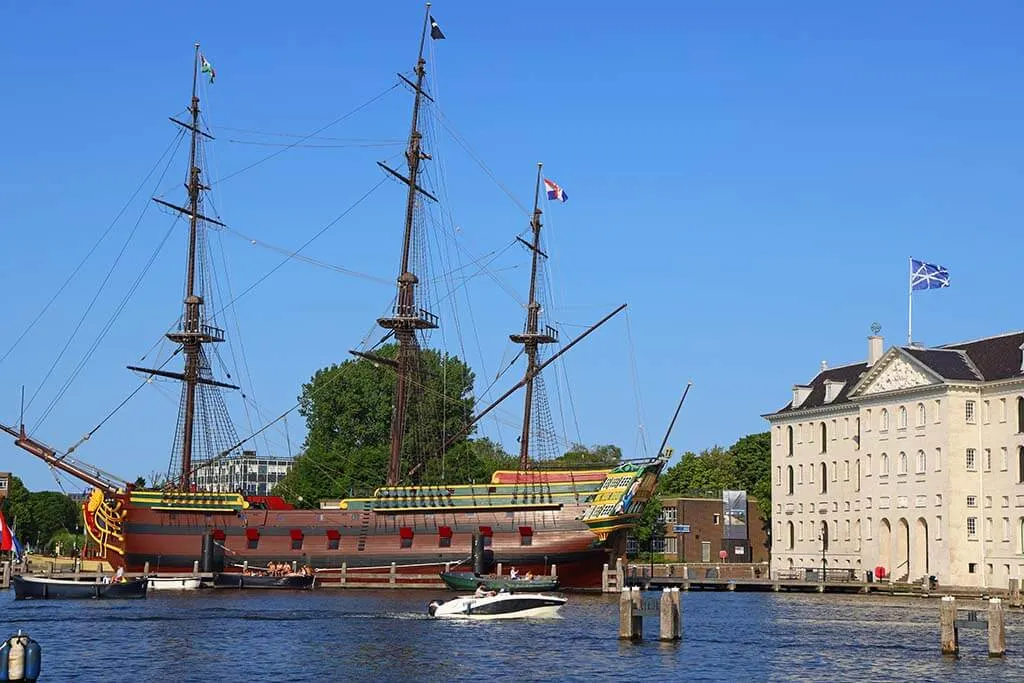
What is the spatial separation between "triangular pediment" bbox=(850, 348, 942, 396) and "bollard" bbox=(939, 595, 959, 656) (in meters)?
47.0

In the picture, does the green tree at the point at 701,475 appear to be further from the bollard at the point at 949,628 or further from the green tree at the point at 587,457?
the bollard at the point at 949,628

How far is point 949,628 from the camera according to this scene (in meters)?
47.9

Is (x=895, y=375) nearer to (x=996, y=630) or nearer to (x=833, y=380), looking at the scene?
(x=833, y=380)

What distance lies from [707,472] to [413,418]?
3937 cm

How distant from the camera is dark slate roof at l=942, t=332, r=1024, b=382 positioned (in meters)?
91.1

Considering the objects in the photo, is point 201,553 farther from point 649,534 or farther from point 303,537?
point 649,534

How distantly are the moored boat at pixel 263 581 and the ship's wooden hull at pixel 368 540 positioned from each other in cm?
328

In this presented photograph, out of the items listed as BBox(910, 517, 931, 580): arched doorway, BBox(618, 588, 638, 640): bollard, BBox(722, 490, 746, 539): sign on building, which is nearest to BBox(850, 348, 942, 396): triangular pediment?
BBox(910, 517, 931, 580): arched doorway

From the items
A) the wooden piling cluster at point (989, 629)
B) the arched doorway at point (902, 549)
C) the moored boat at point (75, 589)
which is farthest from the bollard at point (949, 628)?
the arched doorway at point (902, 549)

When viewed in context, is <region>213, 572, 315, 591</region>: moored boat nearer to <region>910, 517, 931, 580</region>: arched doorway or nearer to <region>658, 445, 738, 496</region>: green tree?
<region>910, 517, 931, 580</region>: arched doorway

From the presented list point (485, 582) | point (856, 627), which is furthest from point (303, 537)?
point (856, 627)

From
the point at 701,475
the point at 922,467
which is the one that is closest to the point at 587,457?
the point at 701,475

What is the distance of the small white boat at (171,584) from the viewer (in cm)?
8256

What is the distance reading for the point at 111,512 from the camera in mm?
91000
